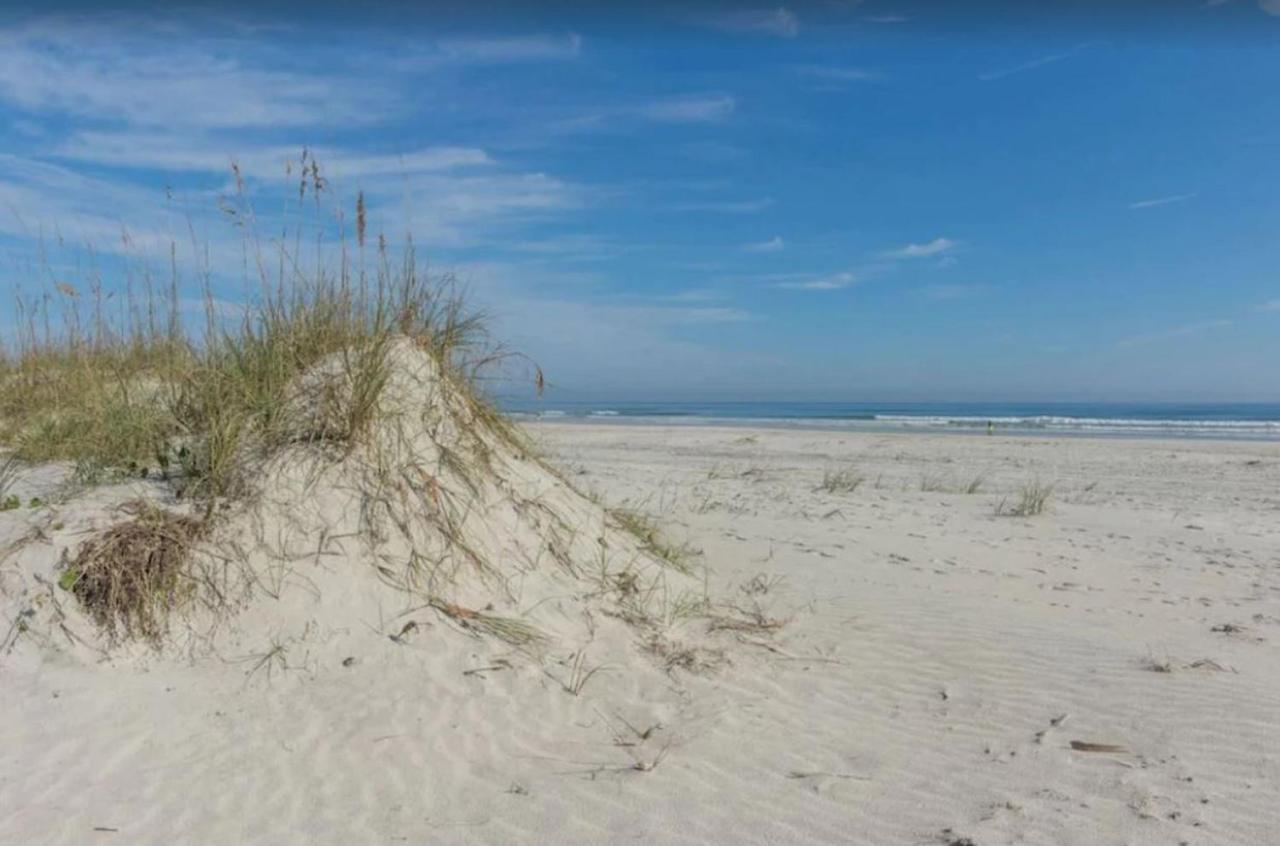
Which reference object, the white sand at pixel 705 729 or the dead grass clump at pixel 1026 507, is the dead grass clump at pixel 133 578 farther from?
the dead grass clump at pixel 1026 507

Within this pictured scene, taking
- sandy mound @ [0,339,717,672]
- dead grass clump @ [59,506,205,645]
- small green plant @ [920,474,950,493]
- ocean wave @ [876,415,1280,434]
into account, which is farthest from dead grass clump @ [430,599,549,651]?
ocean wave @ [876,415,1280,434]

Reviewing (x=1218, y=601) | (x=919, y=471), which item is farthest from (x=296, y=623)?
(x=919, y=471)

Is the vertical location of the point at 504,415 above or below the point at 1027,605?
above

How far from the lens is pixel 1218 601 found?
5.79 meters

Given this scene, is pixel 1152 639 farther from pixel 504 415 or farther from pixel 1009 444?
pixel 1009 444

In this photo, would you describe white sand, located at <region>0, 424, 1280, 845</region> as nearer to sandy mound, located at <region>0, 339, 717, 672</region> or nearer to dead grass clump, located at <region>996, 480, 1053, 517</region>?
sandy mound, located at <region>0, 339, 717, 672</region>

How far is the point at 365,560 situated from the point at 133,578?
1041mm

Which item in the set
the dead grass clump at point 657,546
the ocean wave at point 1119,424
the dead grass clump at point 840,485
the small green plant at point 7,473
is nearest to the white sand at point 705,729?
the dead grass clump at point 657,546

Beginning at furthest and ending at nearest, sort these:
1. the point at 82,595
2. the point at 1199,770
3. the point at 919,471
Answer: the point at 919,471, the point at 82,595, the point at 1199,770

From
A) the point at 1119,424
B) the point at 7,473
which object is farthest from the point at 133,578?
the point at 1119,424

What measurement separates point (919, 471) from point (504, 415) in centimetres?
993

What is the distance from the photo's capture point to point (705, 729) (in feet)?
12.2

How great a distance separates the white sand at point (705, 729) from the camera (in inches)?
118

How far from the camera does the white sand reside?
3.00 m
